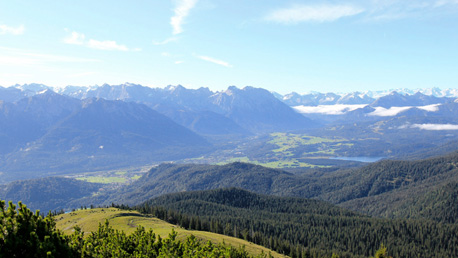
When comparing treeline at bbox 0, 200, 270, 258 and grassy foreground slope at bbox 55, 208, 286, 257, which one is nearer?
treeline at bbox 0, 200, 270, 258

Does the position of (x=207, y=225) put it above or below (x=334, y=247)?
above

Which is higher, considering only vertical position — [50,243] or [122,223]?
[50,243]

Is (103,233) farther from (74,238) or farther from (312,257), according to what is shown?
(312,257)

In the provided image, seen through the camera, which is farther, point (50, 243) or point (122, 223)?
point (122, 223)

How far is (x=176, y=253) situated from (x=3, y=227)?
63.1 ft

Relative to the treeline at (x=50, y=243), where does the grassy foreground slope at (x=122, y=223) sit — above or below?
below

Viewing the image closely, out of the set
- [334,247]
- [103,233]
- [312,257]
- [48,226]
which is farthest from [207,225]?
[48,226]

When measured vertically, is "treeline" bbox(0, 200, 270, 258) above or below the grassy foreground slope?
above

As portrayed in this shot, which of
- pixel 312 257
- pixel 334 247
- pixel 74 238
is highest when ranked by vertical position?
pixel 74 238

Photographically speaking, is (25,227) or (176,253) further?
(176,253)

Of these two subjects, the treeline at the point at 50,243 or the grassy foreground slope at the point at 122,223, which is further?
the grassy foreground slope at the point at 122,223

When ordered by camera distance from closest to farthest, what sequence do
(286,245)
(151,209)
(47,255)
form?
(47,255) → (286,245) → (151,209)

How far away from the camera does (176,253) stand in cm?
3916

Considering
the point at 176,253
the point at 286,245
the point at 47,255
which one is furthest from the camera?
the point at 286,245
